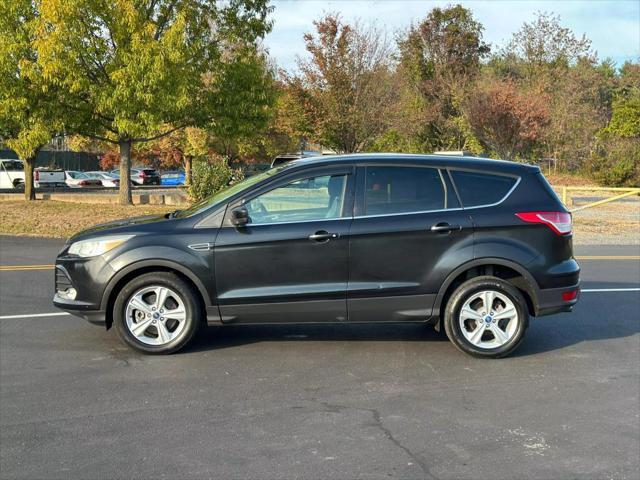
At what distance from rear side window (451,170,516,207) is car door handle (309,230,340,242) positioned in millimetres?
1239

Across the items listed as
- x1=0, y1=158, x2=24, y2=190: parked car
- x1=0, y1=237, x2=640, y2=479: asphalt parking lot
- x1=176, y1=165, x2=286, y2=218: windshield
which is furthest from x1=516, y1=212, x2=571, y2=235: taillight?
x1=0, y1=158, x2=24, y2=190: parked car

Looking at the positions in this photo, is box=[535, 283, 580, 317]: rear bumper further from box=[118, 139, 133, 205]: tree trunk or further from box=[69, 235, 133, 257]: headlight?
box=[118, 139, 133, 205]: tree trunk

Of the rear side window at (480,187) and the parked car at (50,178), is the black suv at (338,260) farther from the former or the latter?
the parked car at (50,178)

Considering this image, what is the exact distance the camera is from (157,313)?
20.7ft

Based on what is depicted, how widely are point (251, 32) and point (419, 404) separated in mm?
17970

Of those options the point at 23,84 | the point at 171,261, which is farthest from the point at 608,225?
the point at 171,261

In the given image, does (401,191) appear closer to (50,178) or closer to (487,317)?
(487,317)

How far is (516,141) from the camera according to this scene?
30.7 metres

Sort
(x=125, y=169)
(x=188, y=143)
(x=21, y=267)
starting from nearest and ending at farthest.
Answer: (x=21, y=267), (x=125, y=169), (x=188, y=143)

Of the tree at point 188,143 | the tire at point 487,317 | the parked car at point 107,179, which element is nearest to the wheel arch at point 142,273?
the tire at point 487,317

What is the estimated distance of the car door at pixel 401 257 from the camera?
6.30m

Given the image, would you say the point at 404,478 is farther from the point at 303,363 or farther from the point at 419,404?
the point at 303,363

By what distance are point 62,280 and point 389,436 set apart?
11.4 feet

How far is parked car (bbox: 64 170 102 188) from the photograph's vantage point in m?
48.4
